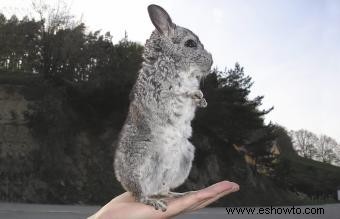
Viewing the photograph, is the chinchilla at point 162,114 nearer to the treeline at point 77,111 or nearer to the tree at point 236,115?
the treeline at point 77,111

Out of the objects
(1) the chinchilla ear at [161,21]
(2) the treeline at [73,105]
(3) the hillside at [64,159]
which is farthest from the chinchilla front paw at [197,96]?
(3) the hillside at [64,159]

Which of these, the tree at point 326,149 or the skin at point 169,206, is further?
the tree at point 326,149

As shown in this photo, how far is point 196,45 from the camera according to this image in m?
2.62

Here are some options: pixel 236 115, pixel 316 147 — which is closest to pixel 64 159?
pixel 236 115

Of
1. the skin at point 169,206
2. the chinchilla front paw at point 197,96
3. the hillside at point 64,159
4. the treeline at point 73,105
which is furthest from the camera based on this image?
the treeline at point 73,105

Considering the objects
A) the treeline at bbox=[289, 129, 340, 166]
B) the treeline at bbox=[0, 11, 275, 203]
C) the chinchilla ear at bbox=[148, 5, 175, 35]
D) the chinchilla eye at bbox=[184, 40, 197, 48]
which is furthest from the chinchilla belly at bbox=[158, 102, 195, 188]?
the treeline at bbox=[289, 129, 340, 166]

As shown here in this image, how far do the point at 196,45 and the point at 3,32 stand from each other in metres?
24.4

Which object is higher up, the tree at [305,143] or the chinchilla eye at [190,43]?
the tree at [305,143]

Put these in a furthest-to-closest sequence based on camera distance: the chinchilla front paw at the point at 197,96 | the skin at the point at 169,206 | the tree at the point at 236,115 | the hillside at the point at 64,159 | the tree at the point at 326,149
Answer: the tree at the point at 326,149, the tree at the point at 236,115, the hillside at the point at 64,159, the chinchilla front paw at the point at 197,96, the skin at the point at 169,206

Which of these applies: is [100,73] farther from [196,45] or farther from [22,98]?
[196,45]

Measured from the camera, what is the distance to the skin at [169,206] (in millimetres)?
2451

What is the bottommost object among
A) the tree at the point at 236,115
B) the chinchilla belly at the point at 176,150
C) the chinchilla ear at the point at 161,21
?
the chinchilla belly at the point at 176,150

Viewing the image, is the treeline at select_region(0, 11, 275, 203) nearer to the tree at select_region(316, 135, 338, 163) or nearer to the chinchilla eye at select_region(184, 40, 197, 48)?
the chinchilla eye at select_region(184, 40, 197, 48)

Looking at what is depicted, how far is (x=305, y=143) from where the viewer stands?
61219 millimetres
